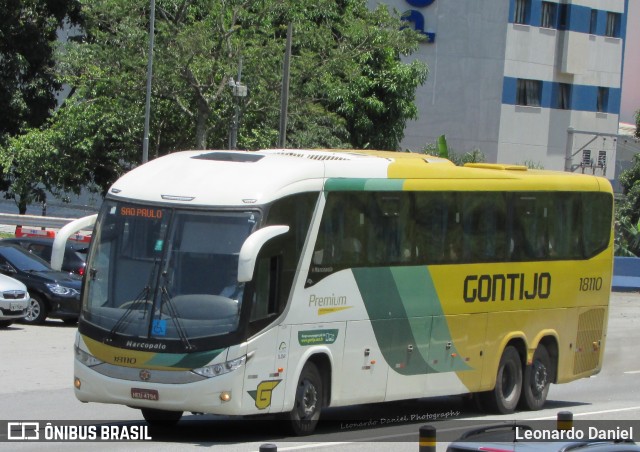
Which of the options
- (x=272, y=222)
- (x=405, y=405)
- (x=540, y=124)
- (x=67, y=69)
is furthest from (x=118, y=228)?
(x=540, y=124)

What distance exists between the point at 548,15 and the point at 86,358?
182 ft

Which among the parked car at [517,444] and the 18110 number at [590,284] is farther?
the 18110 number at [590,284]

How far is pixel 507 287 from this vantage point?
16094 mm

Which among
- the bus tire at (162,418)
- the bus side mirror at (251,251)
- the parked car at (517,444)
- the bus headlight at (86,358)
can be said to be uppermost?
the bus side mirror at (251,251)

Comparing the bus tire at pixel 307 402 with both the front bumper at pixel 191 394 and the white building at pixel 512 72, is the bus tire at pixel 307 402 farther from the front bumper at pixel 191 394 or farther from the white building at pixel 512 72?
the white building at pixel 512 72

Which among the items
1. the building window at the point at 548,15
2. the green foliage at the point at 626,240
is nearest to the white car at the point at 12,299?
the green foliage at the point at 626,240

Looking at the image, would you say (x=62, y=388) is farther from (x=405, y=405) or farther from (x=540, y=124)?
(x=540, y=124)

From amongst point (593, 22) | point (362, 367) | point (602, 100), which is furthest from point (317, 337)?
point (602, 100)

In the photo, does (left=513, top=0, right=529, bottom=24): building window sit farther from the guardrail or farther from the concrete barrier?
the guardrail

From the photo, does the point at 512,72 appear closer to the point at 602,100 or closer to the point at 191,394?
the point at 602,100

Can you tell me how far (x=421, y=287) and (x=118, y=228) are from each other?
4.19 m

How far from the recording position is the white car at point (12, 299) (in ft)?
73.8

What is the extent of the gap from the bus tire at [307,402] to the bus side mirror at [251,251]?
6.17 feet

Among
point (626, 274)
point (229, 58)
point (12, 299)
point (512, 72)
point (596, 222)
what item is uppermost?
point (512, 72)
